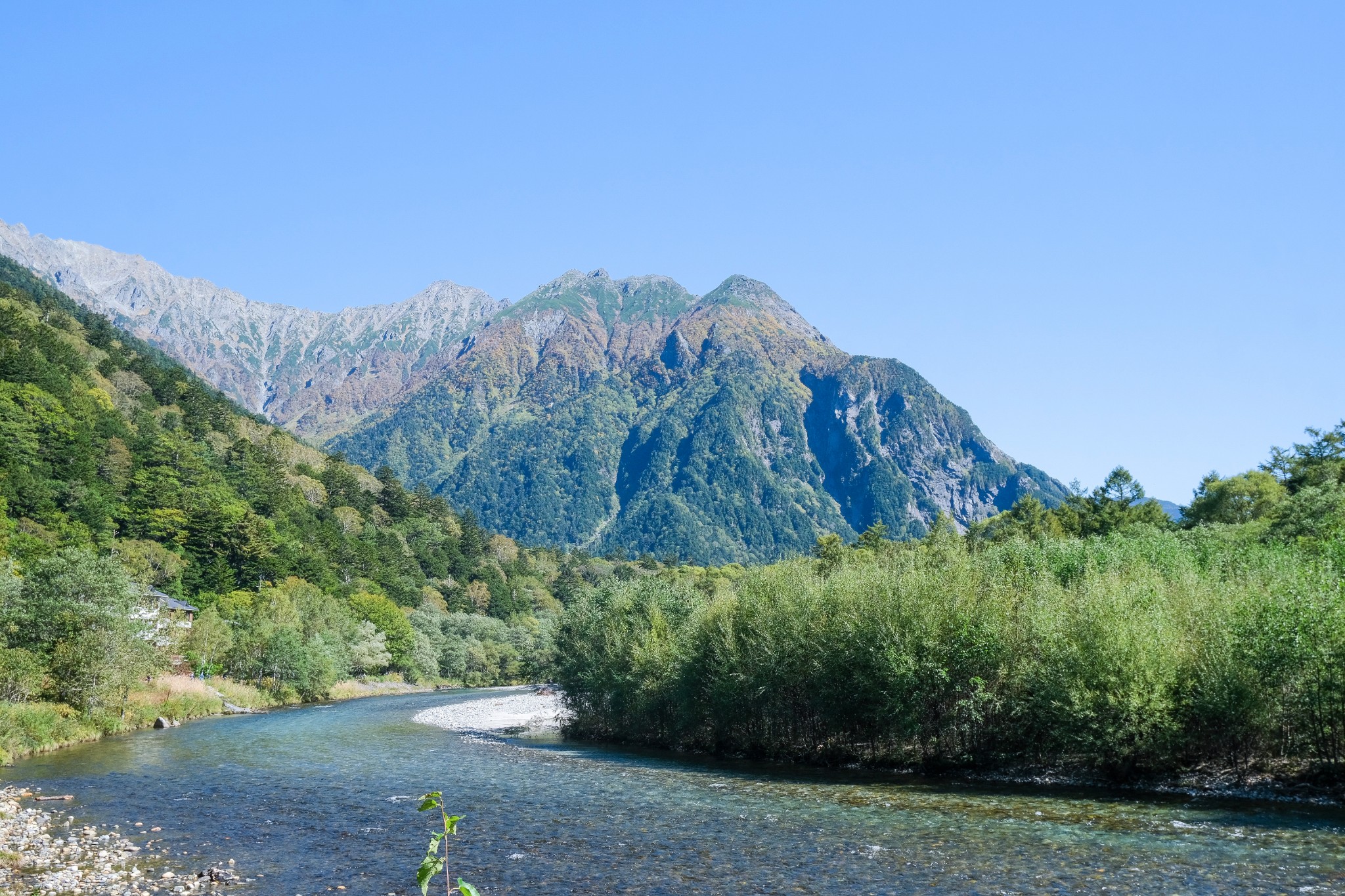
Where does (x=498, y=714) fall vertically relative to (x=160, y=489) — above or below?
below

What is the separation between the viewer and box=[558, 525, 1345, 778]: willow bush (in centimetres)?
3375

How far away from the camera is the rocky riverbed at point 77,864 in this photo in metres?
21.6

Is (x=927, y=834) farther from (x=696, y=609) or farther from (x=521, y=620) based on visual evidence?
(x=521, y=620)

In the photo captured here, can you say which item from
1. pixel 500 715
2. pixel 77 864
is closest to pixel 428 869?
pixel 77 864

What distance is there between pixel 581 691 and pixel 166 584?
7027 cm

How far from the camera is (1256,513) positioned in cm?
9181

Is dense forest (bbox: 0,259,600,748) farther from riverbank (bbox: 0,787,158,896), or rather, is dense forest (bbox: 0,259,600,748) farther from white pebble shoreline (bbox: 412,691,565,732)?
riverbank (bbox: 0,787,158,896)

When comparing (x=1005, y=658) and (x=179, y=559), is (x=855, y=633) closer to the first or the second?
(x=1005, y=658)

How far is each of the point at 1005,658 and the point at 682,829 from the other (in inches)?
708

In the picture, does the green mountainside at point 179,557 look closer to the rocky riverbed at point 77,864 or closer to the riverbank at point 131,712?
the riverbank at point 131,712

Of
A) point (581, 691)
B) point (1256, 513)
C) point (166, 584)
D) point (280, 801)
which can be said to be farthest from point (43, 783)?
point (1256, 513)

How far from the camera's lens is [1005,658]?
132 ft

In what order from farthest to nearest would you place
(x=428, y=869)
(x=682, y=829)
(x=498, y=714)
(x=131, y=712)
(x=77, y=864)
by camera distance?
(x=498, y=714) → (x=131, y=712) → (x=682, y=829) → (x=77, y=864) → (x=428, y=869)

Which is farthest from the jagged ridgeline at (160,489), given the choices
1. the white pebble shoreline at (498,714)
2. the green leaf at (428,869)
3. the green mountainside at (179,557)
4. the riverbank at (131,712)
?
the green leaf at (428,869)
